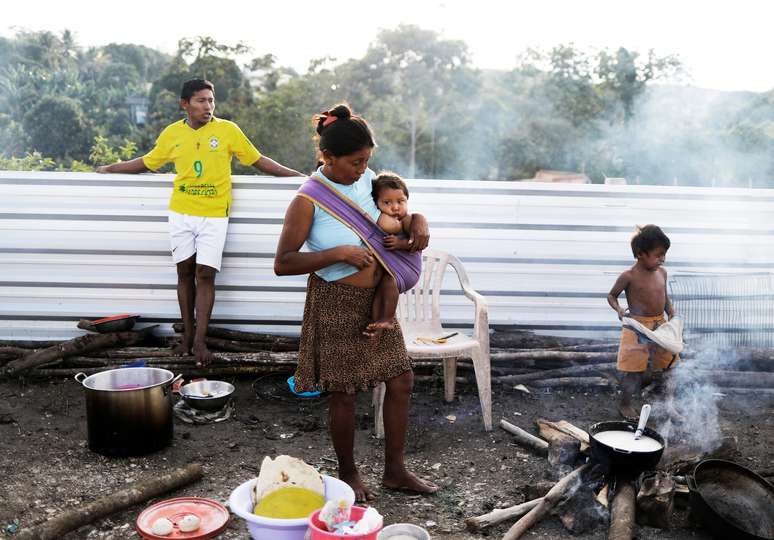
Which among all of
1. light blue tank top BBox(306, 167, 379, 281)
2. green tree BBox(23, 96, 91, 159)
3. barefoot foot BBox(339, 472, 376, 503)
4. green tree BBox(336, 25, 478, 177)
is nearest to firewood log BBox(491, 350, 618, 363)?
barefoot foot BBox(339, 472, 376, 503)

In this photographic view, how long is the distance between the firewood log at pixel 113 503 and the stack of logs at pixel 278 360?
178 centimetres

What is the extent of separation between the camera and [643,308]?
5223 mm

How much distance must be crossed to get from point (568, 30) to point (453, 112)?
12.2 m

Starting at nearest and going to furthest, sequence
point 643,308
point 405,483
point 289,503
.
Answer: point 289,503, point 405,483, point 643,308

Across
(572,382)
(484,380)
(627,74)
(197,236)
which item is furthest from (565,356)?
(627,74)

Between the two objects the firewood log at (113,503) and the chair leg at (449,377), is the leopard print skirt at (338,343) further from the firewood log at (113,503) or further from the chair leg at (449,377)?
the chair leg at (449,377)

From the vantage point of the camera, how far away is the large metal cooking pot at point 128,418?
171 inches

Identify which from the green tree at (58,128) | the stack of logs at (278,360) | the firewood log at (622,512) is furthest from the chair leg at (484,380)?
the green tree at (58,128)

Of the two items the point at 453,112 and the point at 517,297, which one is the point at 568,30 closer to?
the point at 453,112

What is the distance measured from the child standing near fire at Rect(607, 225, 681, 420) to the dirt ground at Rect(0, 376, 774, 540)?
35cm

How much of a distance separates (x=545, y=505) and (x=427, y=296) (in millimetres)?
2173

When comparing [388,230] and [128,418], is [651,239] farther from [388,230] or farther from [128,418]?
[128,418]

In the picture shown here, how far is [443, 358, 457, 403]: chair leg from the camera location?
5.50m

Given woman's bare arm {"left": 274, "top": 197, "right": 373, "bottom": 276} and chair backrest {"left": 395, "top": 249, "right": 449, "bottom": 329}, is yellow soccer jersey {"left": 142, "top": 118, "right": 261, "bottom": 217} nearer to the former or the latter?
chair backrest {"left": 395, "top": 249, "right": 449, "bottom": 329}
